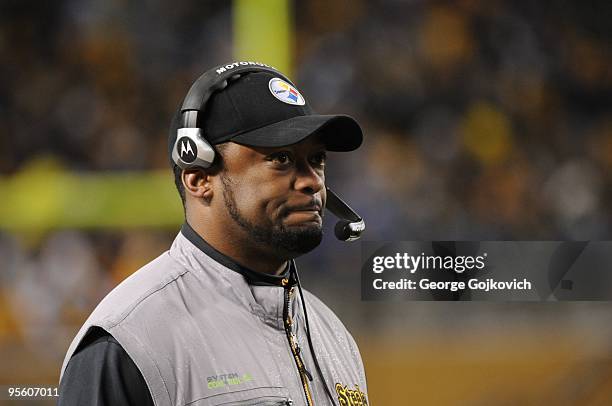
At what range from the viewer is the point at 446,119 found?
1999 mm

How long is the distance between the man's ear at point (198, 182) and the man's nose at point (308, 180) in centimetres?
9

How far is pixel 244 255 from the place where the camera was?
2.92ft

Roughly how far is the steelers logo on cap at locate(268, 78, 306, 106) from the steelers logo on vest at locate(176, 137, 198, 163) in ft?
0.33

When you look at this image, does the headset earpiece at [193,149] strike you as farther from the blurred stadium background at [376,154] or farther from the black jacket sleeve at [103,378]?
the blurred stadium background at [376,154]

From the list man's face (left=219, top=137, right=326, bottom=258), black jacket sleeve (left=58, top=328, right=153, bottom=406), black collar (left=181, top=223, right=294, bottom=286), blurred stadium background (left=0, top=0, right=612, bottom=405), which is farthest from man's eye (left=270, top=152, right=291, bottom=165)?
blurred stadium background (left=0, top=0, right=612, bottom=405)

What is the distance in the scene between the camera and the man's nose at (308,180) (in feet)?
2.89

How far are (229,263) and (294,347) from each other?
4.3 inches

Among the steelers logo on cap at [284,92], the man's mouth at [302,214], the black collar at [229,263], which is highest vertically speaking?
the steelers logo on cap at [284,92]

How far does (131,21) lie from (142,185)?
1.29 feet

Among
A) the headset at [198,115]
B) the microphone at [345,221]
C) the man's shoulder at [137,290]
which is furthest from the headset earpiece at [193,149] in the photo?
the microphone at [345,221]

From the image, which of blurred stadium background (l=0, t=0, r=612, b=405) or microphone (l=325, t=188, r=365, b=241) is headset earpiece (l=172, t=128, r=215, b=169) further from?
blurred stadium background (l=0, t=0, r=612, b=405)

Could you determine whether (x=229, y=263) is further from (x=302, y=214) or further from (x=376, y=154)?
(x=376, y=154)

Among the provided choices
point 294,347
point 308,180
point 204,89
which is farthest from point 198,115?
point 294,347

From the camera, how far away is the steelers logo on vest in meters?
0.87
